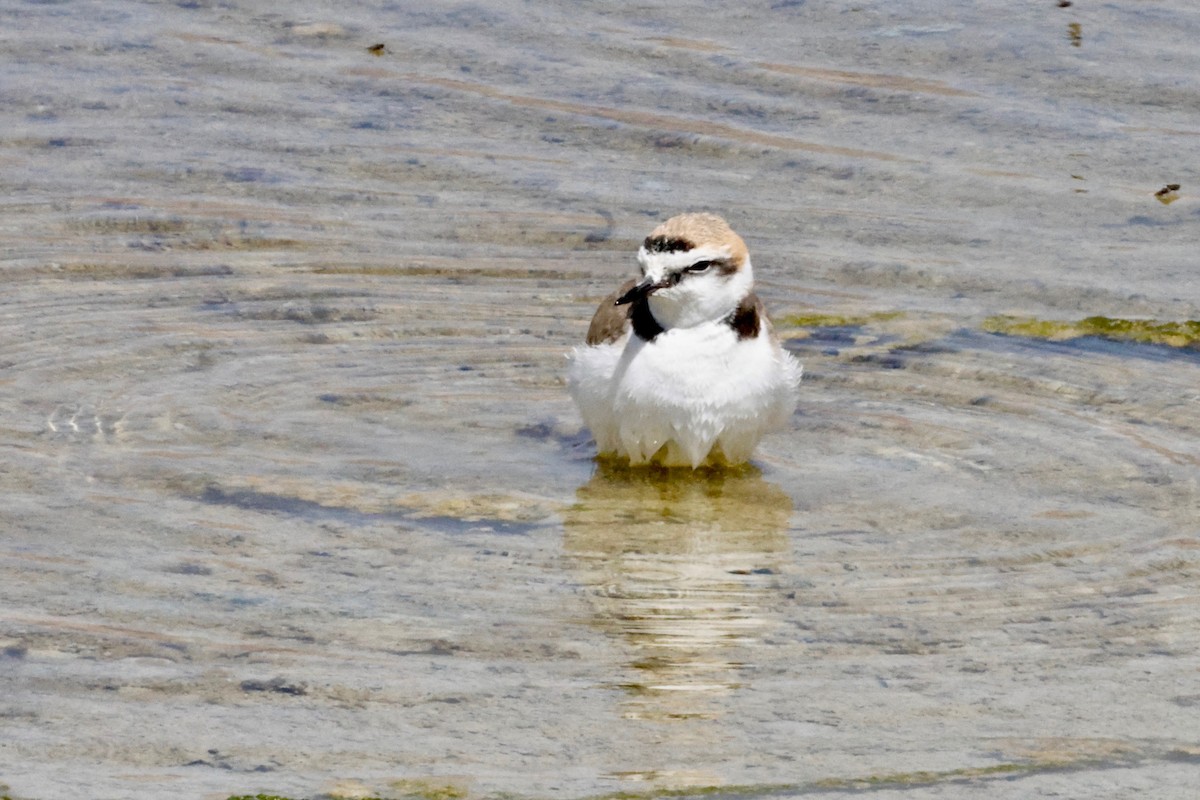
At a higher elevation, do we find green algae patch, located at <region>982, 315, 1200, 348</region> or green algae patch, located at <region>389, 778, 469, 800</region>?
green algae patch, located at <region>982, 315, 1200, 348</region>

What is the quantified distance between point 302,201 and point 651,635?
19.0ft

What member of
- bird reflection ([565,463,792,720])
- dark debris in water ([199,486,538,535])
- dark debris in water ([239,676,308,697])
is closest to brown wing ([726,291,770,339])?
bird reflection ([565,463,792,720])

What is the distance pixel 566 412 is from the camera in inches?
366

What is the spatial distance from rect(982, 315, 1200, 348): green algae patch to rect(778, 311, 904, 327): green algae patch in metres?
0.51

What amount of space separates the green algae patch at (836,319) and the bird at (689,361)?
1.87 metres

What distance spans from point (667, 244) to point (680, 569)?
56.8 inches

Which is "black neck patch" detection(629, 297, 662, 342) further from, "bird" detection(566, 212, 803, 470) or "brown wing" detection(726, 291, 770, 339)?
"brown wing" detection(726, 291, 770, 339)

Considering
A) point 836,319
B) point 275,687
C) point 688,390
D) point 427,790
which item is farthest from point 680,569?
point 836,319

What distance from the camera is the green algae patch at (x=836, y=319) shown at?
10.3 meters

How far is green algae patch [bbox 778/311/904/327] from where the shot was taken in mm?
10289

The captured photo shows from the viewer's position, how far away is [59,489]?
7.93 metres

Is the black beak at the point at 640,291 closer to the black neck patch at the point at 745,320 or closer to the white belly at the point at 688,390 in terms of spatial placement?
the white belly at the point at 688,390

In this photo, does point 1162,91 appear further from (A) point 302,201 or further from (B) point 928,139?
(A) point 302,201

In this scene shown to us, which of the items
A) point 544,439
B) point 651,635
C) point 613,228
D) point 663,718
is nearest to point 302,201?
point 613,228
